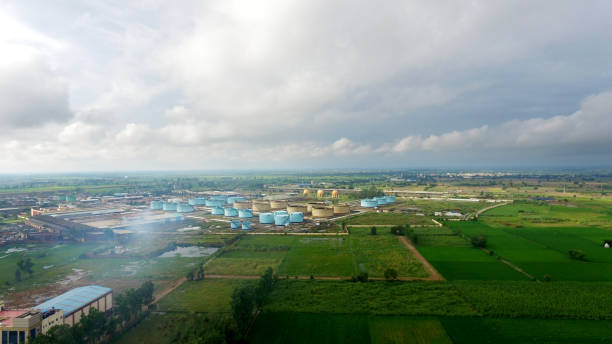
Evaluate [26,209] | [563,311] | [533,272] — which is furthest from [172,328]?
[26,209]

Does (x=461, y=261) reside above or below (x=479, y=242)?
below

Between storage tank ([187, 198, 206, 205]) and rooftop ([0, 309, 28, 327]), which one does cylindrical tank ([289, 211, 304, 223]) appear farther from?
rooftop ([0, 309, 28, 327])

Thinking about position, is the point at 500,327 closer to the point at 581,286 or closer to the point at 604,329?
the point at 604,329

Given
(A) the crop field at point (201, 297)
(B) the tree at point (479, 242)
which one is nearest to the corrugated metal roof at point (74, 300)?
(A) the crop field at point (201, 297)

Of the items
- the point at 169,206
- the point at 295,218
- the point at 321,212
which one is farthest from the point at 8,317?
the point at 169,206

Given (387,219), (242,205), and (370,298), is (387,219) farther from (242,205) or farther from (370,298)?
(242,205)

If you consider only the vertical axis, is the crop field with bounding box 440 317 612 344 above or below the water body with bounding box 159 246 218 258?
below

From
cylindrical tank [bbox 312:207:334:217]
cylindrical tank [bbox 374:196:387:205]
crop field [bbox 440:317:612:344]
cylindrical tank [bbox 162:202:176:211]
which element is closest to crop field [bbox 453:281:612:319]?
crop field [bbox 440:317:612:344]
